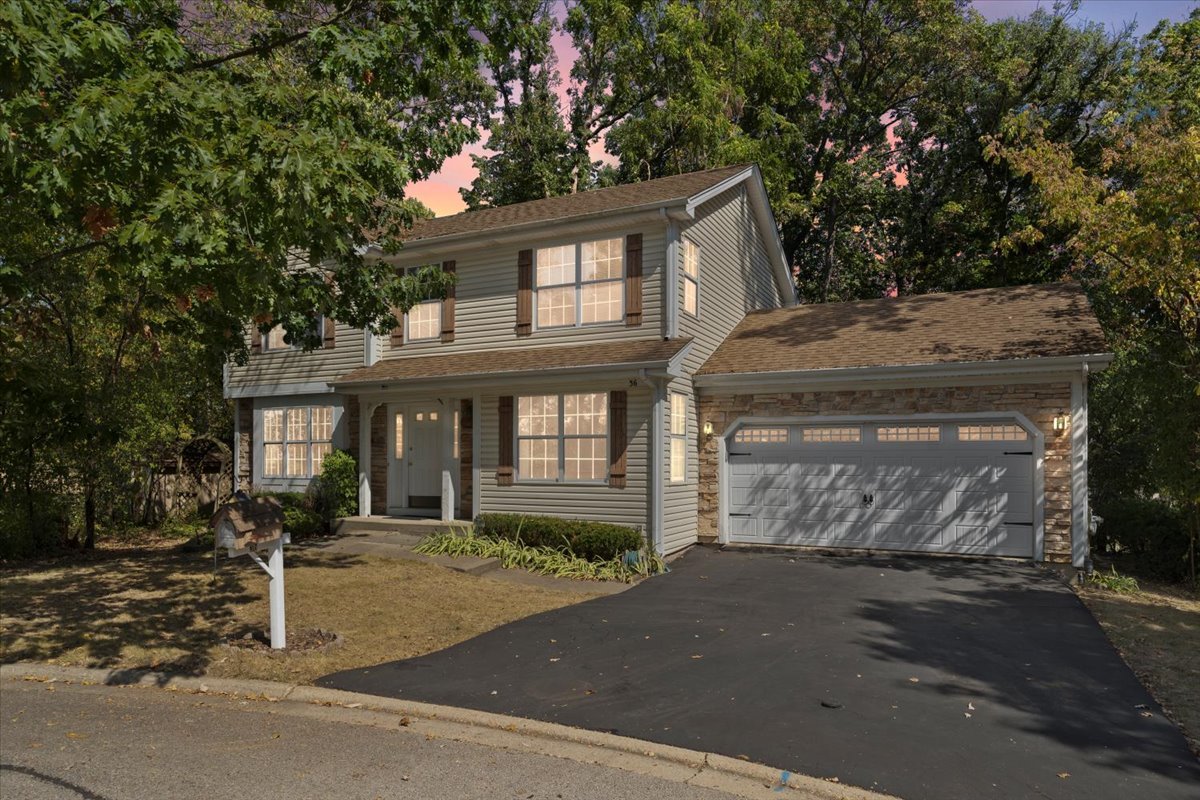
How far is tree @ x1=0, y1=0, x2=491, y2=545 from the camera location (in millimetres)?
6602

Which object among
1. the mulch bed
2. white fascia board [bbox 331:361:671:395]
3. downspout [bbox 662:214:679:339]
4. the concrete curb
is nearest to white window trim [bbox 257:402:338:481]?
white fascia board [bbox 331:361:671:395]

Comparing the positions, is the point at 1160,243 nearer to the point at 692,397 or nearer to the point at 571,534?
the point at 692,397

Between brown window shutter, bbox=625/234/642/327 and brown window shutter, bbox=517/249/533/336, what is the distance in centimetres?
205

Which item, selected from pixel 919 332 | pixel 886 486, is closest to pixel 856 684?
pixel 886 486

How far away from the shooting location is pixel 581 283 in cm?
1512

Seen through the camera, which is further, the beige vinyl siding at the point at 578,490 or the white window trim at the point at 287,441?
the white window trim at the point at 287,441

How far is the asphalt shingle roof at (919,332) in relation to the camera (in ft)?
44.5

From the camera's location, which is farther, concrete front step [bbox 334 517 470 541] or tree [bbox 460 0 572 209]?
tree [bbox 460 0 572 209]

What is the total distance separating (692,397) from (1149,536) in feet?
27.2

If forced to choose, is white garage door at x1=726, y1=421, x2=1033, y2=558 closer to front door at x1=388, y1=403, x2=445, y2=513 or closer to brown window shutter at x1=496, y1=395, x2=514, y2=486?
brown window shutter at x1=496, y1=395, x2=514, y2=486

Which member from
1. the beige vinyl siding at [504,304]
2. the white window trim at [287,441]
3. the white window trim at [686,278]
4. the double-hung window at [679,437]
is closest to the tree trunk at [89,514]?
the white window trim at [287,441]

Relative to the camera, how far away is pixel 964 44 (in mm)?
25406

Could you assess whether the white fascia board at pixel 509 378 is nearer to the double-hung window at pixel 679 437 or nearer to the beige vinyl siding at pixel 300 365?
the double-hung window at pixel 679 437

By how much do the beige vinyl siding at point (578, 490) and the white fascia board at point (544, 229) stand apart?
297cm
